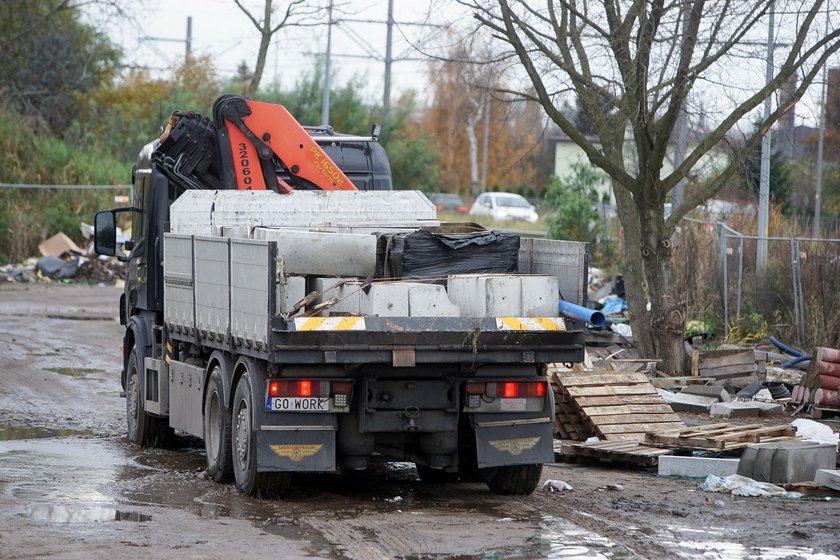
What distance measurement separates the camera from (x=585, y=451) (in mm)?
11500

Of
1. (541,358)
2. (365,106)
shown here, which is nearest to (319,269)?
(541,358)

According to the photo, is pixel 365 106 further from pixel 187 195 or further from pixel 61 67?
pixel 187 195

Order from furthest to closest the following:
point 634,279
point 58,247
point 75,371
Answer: point 58,247 → point 634,279 → point 75,371

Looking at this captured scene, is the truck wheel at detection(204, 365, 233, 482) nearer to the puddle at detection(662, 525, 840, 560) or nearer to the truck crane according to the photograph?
the truck crane

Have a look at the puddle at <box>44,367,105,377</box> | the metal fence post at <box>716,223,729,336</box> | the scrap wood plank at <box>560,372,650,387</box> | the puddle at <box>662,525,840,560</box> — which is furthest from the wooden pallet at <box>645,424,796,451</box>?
the metal fence post at <box>716,223,729,336</box>

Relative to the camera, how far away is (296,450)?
29.8ft

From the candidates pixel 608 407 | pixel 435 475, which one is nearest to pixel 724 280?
pixel 608 407

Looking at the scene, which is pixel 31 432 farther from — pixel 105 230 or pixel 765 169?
pixel 765 169

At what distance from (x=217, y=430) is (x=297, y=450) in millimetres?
1497

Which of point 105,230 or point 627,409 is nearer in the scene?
point 627,409

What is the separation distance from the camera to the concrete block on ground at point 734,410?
46.5 feet

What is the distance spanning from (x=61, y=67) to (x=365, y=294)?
42359 mm

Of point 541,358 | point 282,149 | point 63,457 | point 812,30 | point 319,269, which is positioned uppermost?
point 812,30

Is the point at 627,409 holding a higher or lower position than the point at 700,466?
higher
